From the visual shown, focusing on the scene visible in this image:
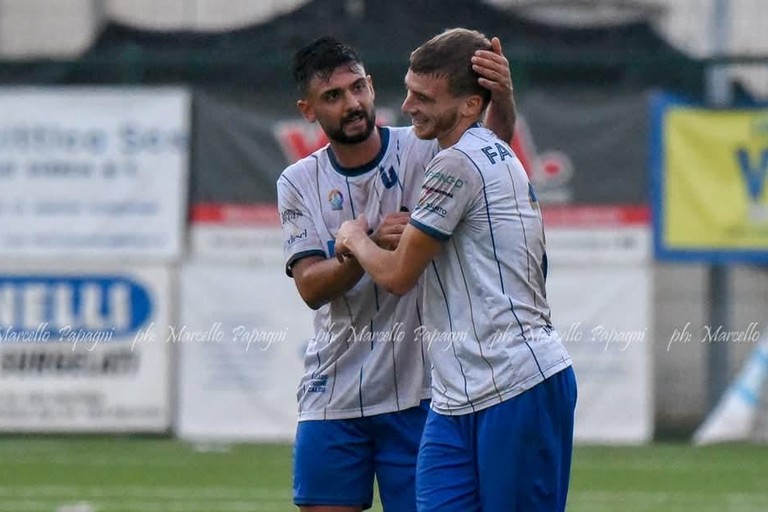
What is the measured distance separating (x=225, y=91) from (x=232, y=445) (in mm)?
2883

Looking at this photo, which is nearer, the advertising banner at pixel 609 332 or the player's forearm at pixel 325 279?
the player's forearm at pixel 325 279

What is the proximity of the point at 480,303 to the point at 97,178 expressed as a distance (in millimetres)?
8664

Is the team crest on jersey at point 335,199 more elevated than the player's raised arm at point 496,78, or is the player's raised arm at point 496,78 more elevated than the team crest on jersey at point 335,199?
the player's raised arm at point 496,78

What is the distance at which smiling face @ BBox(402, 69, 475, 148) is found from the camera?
492 cm

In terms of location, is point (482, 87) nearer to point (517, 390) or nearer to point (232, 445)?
point (517, 390)

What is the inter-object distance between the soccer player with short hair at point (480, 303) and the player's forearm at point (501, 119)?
470 mm

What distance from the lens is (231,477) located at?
11.1 meters

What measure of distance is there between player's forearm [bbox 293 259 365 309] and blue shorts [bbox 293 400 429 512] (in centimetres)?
48

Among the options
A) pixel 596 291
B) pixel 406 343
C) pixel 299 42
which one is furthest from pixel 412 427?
pixel 299 42

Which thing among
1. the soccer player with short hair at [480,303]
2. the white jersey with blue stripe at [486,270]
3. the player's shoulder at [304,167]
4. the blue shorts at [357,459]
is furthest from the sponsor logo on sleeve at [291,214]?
the white jersey with blue stripe at [486,270]

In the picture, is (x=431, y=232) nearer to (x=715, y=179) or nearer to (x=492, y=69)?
(x=492, y=69)

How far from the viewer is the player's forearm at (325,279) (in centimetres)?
542

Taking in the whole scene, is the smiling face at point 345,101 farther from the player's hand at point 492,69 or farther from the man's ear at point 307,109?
the player's hand at point 492,69

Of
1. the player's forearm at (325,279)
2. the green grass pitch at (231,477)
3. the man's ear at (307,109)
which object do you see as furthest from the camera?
the green grass pitch at (231,477)
